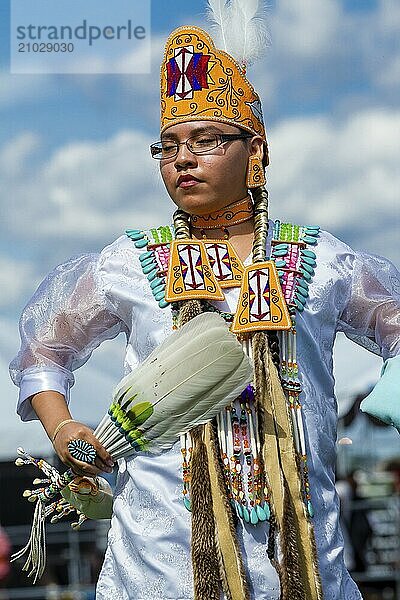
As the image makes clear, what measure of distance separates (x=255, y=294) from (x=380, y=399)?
38 cm

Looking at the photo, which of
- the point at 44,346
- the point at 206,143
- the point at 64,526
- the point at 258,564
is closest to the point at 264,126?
the point at 206,143

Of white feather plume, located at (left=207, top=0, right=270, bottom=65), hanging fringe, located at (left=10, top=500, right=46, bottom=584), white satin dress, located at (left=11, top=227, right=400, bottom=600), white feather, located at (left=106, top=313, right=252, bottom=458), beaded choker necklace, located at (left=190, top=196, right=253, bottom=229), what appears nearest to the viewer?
white feather, located at (left=106, top=313, right=252, bottom=458)

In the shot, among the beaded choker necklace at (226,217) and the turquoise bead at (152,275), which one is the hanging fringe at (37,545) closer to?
the turquoise bead at (152,275)

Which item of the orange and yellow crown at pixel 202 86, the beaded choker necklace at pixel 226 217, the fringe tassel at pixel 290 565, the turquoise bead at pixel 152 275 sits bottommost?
the fringe tassel at pixel 290 565

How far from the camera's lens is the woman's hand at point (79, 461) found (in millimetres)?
2584

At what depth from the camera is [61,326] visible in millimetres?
2859

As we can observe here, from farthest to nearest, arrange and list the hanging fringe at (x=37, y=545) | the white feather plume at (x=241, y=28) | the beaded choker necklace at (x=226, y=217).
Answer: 1. the white feather plume at (x=241, y=28)
2. the beaded choker necklace at (x=226, y=217)
3. the hanging fringe at (x=37, y=545)

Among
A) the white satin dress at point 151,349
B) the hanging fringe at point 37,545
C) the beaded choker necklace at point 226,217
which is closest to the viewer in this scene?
the white satin dress at point 151,349

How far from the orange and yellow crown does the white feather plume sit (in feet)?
0.24

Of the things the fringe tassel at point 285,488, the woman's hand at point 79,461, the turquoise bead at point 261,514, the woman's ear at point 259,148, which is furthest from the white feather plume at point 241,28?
the turquoise bead at point 261,514

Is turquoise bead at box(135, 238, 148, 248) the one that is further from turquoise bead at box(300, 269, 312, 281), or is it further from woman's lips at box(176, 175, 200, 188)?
turquoise bead at box(300, 269, 312, 281)

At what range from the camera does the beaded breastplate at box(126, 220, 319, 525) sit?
2590 millimetres

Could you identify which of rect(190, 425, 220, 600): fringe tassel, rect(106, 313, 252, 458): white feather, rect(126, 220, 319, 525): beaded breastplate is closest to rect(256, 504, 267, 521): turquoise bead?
rect(126, 220, 319, 525): beaded breastplate

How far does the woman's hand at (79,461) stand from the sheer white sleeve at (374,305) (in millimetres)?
720
